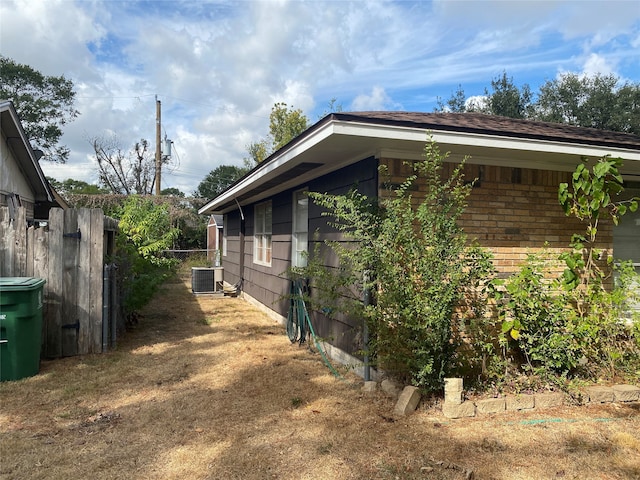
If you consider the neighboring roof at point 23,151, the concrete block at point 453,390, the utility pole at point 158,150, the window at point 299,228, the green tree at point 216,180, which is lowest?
the concrete block at point 453,390

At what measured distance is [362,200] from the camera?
14.0ft

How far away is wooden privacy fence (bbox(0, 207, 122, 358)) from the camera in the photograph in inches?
204

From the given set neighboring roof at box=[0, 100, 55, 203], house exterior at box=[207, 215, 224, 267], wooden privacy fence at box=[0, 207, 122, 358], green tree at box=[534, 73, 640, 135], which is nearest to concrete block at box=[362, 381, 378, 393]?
wooden privacy fence at box=[0, 207, 122, 358]

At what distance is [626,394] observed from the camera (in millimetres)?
3910

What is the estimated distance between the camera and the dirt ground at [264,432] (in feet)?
9.21

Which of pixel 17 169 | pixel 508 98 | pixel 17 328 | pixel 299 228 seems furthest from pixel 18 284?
pixel 508 98

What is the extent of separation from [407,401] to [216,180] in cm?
5940

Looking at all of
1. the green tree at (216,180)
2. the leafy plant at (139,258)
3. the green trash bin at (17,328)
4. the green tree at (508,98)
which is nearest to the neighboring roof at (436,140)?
the green trash bin at (17,328)

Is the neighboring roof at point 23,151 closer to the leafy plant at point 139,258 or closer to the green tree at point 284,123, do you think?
the leafy plant at point 139,258

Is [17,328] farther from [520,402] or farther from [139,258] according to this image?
[520,402]

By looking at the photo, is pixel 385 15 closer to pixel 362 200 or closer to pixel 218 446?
pixel 362 200

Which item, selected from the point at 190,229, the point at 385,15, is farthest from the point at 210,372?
the point at 190,229

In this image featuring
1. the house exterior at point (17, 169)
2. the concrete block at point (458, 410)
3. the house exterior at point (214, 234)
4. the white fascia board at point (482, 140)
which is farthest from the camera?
the house exterior at point (214, 234)

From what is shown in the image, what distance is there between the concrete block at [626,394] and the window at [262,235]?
19.6 feet
